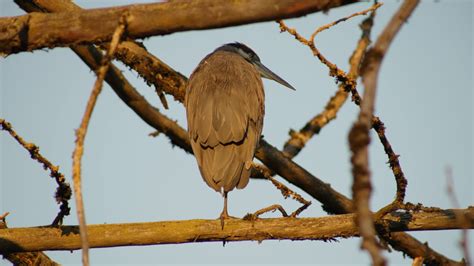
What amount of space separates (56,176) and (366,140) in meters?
2.62

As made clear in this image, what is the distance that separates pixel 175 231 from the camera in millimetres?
4055

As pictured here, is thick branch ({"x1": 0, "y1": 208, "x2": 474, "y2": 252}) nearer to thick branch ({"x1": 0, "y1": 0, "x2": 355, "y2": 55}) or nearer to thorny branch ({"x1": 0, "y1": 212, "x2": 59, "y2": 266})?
thorny branch ({"x1": 0, "y1": 212, "x2": 59, "y2": 266})

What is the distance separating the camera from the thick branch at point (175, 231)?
3994 millimetres

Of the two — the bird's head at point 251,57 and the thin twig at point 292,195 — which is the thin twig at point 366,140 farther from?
the bird's head at point 251,57

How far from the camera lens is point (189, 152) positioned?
6.31 m

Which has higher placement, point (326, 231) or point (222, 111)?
point (222, 111)

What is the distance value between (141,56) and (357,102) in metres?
2.61

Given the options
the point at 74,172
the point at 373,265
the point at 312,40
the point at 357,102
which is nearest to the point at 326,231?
the point at 357,102

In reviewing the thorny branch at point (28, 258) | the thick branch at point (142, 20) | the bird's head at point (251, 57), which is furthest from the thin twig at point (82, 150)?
the bird's head at point (251, 57)

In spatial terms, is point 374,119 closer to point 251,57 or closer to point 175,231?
point 175,231

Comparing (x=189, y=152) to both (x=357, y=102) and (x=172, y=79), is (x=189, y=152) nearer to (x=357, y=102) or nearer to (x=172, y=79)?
(x=172, y=79)

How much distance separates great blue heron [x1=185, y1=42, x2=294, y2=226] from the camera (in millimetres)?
5258

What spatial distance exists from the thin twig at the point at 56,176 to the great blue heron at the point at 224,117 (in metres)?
1.23

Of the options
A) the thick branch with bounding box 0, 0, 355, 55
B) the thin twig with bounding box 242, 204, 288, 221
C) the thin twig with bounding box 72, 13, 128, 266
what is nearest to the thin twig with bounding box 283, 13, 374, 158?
the thin twig with bounding box 242, 204, 288, 221
